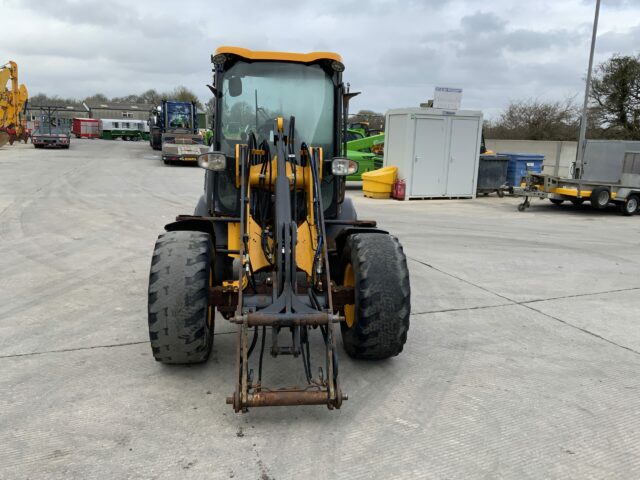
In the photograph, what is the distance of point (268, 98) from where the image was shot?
4.82m

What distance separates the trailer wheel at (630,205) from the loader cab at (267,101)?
12.1 meters

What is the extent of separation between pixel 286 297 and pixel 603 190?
43.1 feet

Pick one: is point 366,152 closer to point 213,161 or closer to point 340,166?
point 340,166

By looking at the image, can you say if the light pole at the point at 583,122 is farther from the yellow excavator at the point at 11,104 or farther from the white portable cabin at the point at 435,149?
the yellow excavator at the point at 11,104

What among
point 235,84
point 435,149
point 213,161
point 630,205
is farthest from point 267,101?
point 630,205

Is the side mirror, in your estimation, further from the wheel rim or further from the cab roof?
the wheel rim

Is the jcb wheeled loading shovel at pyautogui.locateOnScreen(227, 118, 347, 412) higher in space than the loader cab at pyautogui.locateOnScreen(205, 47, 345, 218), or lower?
lower

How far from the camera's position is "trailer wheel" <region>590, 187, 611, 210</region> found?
13.9 metres

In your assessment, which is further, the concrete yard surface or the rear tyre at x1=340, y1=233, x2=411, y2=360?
the rear tyre at x1=340, y1=233, x2=411, y2=360

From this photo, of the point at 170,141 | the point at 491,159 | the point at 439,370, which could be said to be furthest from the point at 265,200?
the point at 170,141

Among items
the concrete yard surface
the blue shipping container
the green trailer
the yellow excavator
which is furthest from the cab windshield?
the green trailer

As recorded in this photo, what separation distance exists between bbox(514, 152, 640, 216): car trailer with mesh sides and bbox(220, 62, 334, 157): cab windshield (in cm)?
1091

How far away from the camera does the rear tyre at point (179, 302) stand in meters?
3.63

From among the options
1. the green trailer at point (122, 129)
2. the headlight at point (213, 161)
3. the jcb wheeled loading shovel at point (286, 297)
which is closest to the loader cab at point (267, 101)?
the headlight at point (213, 161)
